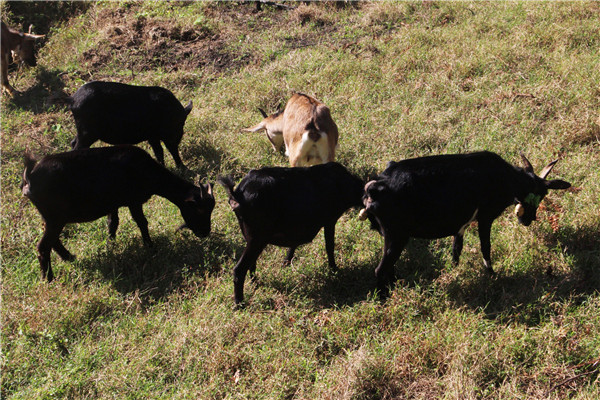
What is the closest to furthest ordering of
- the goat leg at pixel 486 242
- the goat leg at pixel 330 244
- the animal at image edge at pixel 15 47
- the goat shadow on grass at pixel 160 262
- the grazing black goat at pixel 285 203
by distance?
the grazing black goat at pixel 285 203, the goat leg at pixel 486 242, the goat leg at pixel 330 244, the goat shadow on grass at pixel 160 262, the animal at image edge at pixel 15 47

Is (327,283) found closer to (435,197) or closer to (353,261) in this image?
(353,261)

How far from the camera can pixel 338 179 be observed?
5.50m

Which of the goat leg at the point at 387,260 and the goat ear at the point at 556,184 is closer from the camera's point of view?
the goat leg at the point at 387,260

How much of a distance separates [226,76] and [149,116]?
2.97 metres

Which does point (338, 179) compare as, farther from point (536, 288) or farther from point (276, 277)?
point (536, 288)

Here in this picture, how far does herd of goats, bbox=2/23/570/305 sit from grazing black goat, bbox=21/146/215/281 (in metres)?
0.01

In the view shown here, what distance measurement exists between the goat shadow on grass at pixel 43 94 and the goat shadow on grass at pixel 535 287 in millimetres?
7466

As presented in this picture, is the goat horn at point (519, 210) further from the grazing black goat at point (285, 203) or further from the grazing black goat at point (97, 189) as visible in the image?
the grazing black goat at point (97, 189)

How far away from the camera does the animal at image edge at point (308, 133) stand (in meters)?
6.59

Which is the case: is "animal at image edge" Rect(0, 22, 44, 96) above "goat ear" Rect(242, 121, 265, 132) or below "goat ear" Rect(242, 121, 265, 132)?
below

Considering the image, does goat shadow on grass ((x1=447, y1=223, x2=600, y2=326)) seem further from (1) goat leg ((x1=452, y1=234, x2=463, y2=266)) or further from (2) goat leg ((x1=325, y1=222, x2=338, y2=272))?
(2) goat leg ((x1=325, y1=222, x2=338, y2=272))

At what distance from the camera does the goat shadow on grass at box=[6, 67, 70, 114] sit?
32.0 ft

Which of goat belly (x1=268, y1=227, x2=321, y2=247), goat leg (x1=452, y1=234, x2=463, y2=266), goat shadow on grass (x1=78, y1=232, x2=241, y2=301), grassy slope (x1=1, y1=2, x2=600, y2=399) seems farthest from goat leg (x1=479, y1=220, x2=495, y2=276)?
goat shadow on grass (x1=78, y1=232, x2=241, y2=301)

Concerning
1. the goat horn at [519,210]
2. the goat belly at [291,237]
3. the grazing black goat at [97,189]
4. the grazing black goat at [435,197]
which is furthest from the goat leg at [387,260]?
the grazing black goat at [97,189]
